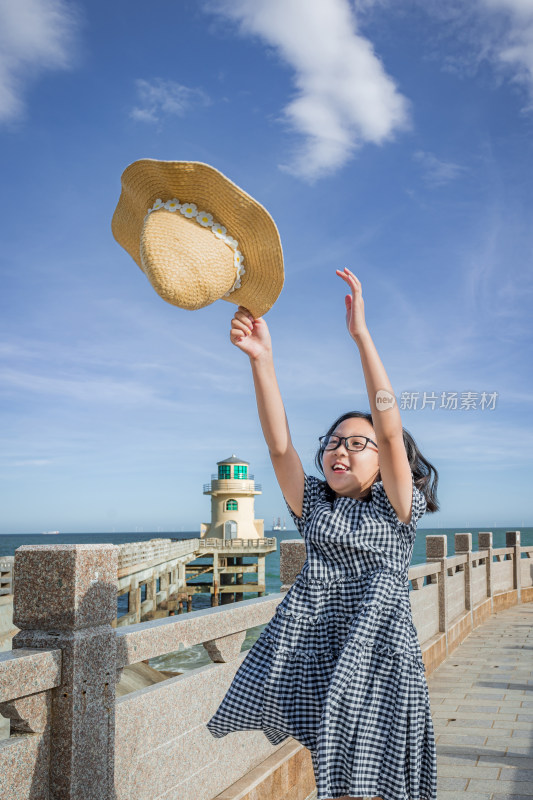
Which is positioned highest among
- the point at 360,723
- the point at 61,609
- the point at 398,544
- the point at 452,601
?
the point at 398,544

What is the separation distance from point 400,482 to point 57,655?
1284 millimetres

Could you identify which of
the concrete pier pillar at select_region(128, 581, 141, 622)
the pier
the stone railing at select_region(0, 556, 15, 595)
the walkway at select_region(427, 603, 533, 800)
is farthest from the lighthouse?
the walkway at select_region(427, 603, 533, 800)

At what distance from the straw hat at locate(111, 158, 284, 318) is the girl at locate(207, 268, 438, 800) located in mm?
230

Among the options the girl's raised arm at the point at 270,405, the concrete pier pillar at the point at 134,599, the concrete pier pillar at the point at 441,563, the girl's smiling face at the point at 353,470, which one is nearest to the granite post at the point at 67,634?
the girl's raised arm at the point at 270,405

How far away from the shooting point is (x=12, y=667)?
7.30 feet

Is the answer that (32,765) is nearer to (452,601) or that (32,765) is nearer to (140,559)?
(452,601)

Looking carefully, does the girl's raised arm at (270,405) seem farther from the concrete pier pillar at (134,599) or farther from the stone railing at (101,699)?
the concrete pier pillar at (134,599)

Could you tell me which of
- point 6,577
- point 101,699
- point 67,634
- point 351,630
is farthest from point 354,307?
point 6,577

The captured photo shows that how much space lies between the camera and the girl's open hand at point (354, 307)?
2260mm

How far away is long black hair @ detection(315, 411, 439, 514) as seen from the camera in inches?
107

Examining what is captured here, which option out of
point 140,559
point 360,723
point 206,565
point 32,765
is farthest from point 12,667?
point 206,565

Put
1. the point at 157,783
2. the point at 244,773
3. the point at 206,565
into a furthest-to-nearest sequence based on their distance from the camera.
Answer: the point at 206,565, the point at 244,773, the point at 157,783

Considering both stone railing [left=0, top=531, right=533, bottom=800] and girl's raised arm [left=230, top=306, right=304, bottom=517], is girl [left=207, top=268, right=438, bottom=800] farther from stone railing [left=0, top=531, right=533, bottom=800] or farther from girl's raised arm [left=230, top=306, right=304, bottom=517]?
stone railing [left=0, top=531, right=533, bottom=800]

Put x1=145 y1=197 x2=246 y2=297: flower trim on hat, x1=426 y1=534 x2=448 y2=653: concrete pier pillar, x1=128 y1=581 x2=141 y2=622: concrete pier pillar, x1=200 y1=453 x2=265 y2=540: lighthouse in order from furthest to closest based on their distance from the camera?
x1=200 y1=453 x2=265 y2=540: lighthouse
x1=128 y1=581 x2=141 y2=622: concrete pier pillar
x1=426 y1=534 x2=448 y2=653: concrete pier pillar
x1=145 y1=197 x2=246 y2=297: flower trim on hat
